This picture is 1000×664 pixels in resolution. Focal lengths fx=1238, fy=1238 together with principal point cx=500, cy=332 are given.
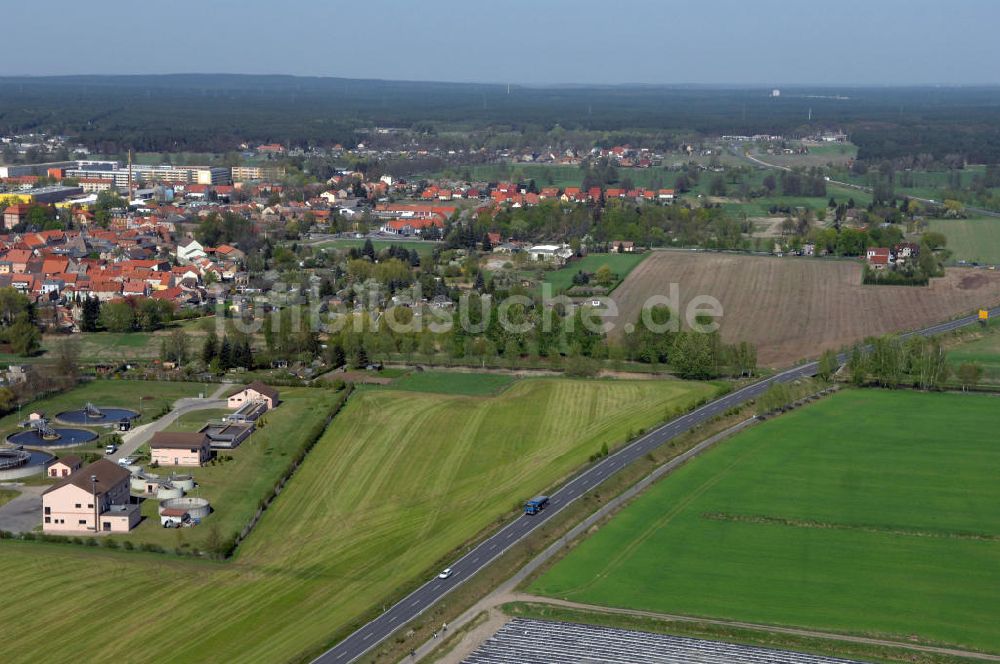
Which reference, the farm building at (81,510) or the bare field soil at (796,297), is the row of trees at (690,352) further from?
the farm building at (81,510)

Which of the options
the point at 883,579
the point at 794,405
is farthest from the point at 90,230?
the point at 883,579

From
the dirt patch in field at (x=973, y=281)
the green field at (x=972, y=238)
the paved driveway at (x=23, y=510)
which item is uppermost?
the green field at (x=972, y=238)

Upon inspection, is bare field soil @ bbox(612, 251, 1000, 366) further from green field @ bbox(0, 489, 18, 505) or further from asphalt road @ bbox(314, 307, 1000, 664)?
green field @ bbox(0, 489, 18, 505)

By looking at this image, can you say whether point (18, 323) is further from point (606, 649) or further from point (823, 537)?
point (606, 649)

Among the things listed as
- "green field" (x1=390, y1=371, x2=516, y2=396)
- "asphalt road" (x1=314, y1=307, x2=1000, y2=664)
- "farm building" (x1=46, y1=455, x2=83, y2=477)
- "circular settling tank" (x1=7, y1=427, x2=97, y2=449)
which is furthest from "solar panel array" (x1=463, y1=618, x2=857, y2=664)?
"green field" (x1=390, y1=371, x2=516, y2=396)

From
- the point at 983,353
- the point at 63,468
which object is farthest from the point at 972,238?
the point at 63,468

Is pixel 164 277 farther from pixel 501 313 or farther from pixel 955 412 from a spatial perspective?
pixel 955 412

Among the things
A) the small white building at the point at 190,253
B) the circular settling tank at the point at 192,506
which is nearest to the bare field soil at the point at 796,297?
the small white building at the point at 190,253
